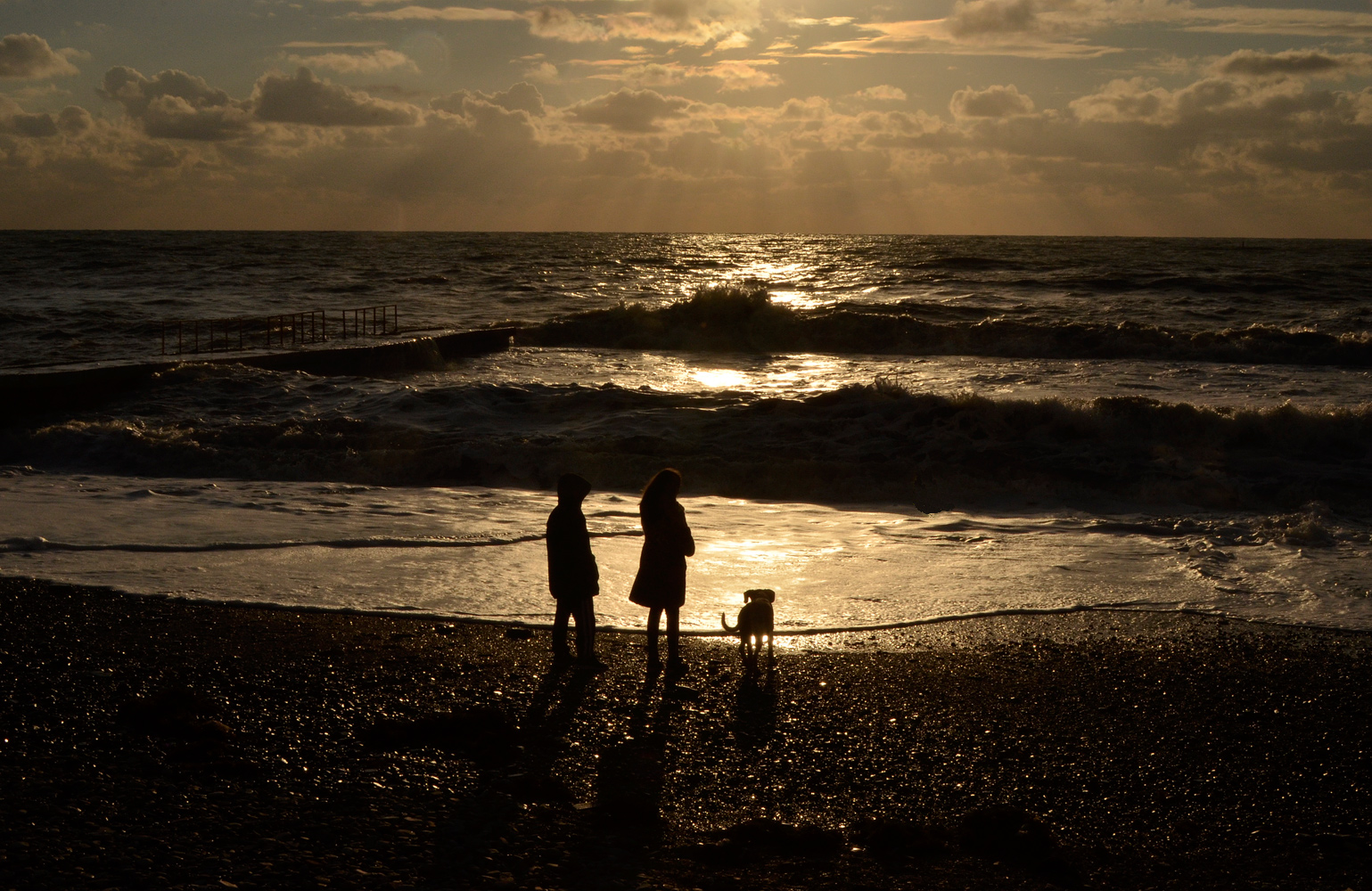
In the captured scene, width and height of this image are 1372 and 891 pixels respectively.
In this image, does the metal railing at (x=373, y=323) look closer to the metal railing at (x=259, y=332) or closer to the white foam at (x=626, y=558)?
the metal railing at (x=259, y=332)

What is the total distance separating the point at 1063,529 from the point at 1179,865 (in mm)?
6950

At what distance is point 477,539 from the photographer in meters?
9.88

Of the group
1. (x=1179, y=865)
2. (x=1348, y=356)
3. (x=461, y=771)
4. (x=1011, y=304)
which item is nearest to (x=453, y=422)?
(x=461, y=771)

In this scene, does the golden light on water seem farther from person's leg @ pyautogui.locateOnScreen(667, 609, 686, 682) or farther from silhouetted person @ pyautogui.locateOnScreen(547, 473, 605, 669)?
person's leg @ pyautogui.locateOnScreen(667, 609, 686, 682)

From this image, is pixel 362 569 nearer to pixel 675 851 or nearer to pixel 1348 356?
pixel 675 851

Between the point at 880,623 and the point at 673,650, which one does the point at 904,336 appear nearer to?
the point at 880,623

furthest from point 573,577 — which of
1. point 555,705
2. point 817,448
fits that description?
point 817,448

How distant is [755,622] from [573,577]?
1.16 m

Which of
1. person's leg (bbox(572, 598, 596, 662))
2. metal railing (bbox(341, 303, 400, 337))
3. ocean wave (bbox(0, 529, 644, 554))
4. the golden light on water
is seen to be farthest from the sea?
person's leg (bbox(572, 598, 596, 662))

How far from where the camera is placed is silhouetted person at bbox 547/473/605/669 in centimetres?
641

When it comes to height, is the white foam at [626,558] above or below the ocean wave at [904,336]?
below

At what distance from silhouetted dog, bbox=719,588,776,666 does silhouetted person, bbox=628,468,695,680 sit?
1.31 ft

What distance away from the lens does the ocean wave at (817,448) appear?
12961 mm

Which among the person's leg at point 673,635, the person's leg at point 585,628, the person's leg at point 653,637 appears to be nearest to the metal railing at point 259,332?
the person's leg at point 585,628
